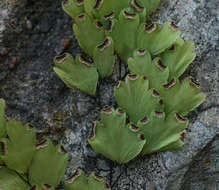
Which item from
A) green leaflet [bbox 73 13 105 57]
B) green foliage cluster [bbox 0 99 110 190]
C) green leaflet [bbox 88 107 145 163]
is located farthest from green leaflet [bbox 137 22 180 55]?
green foliage cluster [bbox 0 99 110 190]

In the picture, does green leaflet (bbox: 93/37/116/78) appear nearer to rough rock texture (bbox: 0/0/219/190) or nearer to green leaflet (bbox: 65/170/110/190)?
rough rock texture (bbox: 0/0/219/190)

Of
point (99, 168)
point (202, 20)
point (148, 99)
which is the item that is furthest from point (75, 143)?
point (202, 20)

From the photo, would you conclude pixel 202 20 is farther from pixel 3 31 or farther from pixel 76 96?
pixel 3 31

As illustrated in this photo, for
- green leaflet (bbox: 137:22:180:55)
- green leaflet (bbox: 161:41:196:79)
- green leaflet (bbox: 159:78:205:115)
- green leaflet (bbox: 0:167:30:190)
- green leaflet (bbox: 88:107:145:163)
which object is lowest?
green leaflet (bbox: 0:167:30:190)

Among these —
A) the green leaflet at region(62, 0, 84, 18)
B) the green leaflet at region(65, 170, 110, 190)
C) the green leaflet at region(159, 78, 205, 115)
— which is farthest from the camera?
the green leaflet at region(62, 0, 84, 18)

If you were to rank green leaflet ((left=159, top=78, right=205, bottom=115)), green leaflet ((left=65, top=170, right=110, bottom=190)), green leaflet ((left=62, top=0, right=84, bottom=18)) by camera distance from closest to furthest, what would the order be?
green leaflet ((left=65, top=170, right=110, bottom=190)) < green leaflet ((left=159, top=78, right=205, bottom=115)) < green leaflet ((left=62, top=0, right=84, bottom=18))

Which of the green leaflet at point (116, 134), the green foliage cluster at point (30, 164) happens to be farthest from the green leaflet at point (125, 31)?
the green foliage cluster at point (30, 164)
